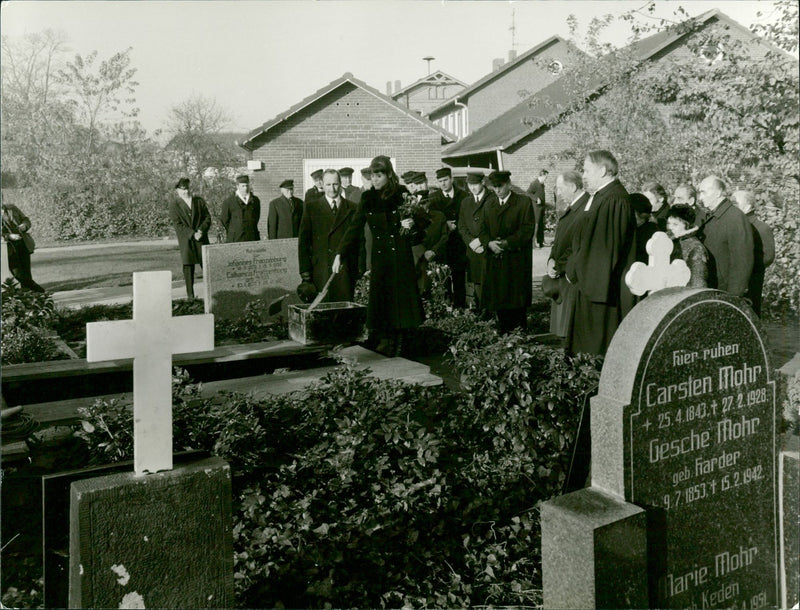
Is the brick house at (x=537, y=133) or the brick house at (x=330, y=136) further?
the brick house at (x=330, y=136)

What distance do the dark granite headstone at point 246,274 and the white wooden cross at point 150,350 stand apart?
22.8ft

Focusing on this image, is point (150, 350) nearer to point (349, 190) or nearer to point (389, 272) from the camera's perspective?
point (389, 272)

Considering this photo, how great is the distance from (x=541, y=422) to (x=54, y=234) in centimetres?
1943

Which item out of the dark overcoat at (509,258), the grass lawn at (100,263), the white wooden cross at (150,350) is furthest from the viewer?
the grass lawn at (100,263)

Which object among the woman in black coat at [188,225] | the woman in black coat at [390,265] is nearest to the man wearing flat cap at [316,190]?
the woman in black coat at [188,225]

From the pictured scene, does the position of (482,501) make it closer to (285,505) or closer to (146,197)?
(285,505)

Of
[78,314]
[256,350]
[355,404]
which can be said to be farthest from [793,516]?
[78,314]

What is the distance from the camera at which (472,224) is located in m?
10.1

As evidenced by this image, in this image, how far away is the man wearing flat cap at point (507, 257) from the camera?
28.7 feet

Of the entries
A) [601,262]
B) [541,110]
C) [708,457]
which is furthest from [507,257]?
[541,110]

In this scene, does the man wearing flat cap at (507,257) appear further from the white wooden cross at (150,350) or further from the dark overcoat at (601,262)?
the white wooden cross at (150,350)

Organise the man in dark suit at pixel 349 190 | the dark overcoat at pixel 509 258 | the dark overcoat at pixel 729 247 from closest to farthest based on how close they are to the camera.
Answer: the dark overcoat at pixel 729 247, the dark overcoat at pixel 509 258, the man in dark suit at pixel 349 190

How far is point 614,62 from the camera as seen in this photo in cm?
1513

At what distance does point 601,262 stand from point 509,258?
2.81 meters
